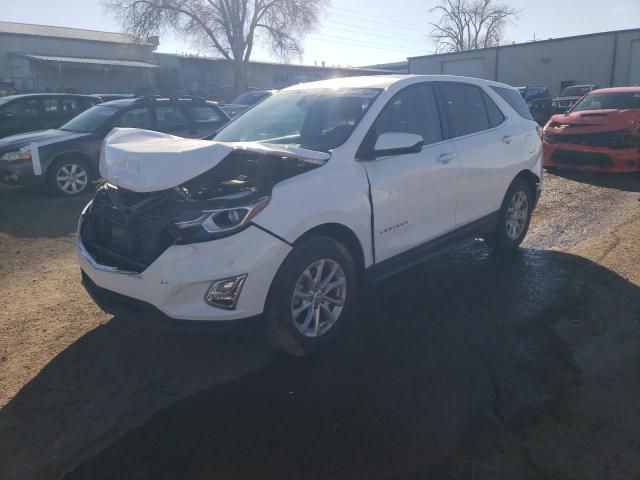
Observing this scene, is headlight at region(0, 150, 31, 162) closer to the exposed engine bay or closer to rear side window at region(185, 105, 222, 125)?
rear side window at region(185, 105, 222, 125)

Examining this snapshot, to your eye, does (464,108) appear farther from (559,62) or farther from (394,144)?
(559,62)

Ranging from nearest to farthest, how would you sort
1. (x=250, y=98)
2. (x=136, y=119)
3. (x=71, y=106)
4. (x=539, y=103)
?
(x=136, y=119), (x=71, y=106), (x=250, y=98), (x=539, y=103)

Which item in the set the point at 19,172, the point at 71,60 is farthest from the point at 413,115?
the point at 71,60

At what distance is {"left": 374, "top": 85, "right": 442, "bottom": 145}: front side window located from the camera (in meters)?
4.04

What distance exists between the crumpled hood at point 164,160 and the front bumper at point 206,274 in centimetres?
48

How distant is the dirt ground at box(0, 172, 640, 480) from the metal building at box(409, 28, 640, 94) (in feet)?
98.1

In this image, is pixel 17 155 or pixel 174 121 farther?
pixel 174 121

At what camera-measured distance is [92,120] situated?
911 centimetres

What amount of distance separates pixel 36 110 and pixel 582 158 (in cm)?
1093

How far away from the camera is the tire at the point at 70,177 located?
27.7 feet

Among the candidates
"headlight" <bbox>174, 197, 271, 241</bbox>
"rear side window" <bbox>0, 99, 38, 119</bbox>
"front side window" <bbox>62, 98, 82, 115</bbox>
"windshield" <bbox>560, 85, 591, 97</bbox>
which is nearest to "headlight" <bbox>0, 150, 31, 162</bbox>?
"rear side window" <bbox>0, 99, 38, 119</bbox>

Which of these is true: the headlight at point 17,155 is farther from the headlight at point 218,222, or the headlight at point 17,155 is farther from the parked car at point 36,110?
the headlight at point 218,222

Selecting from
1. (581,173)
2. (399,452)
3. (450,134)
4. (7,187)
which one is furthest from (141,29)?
(399,452)

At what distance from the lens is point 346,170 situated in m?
3.58
